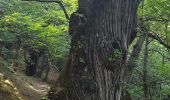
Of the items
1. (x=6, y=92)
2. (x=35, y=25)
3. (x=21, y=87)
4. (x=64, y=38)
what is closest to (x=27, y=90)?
(x=21, y=87)

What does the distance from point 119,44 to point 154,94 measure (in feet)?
30.7

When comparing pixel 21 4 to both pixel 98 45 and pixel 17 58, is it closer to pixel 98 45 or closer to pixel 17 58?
pixel 17 58

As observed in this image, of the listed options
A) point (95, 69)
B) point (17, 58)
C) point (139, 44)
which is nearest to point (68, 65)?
point (95, 69)

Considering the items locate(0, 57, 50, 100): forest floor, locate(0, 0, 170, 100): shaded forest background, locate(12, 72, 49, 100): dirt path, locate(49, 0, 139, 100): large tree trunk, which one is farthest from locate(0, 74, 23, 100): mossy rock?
locate(49, 0, 139, 100): large tree trunk

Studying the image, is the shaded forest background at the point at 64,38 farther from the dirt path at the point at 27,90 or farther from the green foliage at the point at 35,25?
the dirt path at the point at 27,90

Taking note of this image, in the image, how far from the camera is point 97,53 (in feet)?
20.1

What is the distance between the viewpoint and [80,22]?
641 centimetres

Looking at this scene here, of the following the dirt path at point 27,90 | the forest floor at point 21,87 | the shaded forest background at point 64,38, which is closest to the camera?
the forest floor at point 21,87

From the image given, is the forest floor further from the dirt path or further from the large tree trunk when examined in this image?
the large tree trunk

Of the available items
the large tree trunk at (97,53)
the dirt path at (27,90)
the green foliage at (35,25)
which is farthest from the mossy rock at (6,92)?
the green foliage at (35,25)

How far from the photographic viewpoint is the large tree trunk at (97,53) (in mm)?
6039

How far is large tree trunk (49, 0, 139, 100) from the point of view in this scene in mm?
6039

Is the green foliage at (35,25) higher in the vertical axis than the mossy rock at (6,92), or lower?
higher

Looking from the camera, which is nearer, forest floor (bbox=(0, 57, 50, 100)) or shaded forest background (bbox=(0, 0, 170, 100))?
forest floor (bbox=(0, 57, 50, 100))
